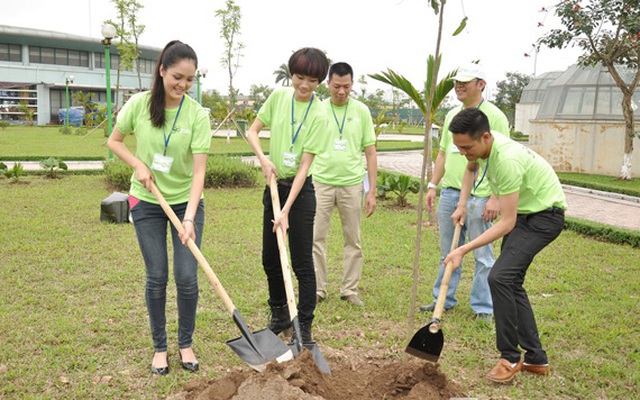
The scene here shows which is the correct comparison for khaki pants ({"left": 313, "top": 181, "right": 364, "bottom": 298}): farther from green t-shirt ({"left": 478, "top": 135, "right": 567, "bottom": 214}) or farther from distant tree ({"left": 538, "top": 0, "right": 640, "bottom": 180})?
distant tree ({"left": 538, "top": 0, "right": 640, "bottom": 180})

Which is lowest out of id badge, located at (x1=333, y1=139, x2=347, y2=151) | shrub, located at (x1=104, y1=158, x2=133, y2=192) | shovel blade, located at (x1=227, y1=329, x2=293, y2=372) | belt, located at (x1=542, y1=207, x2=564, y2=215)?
shovel blade, located at (x1=227, y1=329, x2=293, y2=372)

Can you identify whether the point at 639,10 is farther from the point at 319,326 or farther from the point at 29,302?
the point at 29,302

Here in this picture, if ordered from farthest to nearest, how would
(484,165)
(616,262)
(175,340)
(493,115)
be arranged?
(616,262)
(493,115)
(175,340)
(484,165)

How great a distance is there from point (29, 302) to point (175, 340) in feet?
4.49

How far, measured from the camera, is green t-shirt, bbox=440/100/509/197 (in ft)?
13.1

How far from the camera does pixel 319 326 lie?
4059 mm

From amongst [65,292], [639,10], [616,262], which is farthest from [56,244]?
[639,10]

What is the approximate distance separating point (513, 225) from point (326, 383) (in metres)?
1.26

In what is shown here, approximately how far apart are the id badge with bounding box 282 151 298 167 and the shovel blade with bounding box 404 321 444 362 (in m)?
1.20

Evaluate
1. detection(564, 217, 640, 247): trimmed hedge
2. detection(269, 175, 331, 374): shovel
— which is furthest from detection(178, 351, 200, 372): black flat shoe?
detection(564, 217, 640, 247): trimmed hedge

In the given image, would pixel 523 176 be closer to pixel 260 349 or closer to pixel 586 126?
pixel 260 349

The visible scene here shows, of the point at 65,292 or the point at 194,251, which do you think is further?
the point at 65,292

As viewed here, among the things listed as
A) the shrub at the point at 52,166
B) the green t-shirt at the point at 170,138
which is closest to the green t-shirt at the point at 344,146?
the green t-shirt at the point at 170,138

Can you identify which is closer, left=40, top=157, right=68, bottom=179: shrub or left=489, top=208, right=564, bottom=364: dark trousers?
left=489, top=208, right=564, bottom=364: dark trousers
